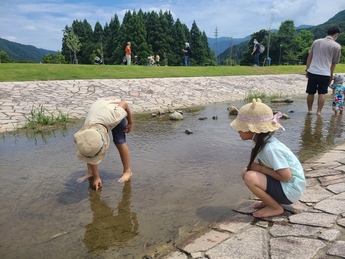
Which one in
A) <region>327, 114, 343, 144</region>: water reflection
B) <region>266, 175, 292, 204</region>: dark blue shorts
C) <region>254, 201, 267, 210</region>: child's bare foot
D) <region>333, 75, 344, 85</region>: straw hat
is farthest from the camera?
<region>333, 75, 344, 85</region>: straw hat

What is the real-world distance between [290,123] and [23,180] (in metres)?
5.45

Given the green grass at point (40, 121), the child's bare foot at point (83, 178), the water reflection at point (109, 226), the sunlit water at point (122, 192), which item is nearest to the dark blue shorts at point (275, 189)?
the sunlit water at point (122, 192)

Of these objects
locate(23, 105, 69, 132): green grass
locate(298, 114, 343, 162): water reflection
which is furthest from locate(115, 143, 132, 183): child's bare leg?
locate(23, 105, 69, 132): green grass

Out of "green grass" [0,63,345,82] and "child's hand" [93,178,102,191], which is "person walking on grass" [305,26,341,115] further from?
"green grass" [0,63,345,82]

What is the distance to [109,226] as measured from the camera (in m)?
2.84

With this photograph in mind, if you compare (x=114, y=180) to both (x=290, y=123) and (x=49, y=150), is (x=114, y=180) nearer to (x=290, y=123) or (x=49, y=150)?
(x=49, y=150)

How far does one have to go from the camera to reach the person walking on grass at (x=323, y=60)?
23.1 ft

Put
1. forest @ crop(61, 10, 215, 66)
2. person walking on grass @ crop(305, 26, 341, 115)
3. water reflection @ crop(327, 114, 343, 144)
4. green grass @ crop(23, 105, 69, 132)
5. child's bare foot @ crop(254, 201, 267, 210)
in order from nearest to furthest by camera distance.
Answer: child's bare foot @ crop(254, 201, 267, 210) < water reflection @ crop(327, 114, 343, 144) < green grass @ crop(23, 105, 69, 132) < person walking on grass @ crop(305, 26, 341, 115) < forest @ crop(61, 10, 215, 66)

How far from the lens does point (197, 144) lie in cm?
541

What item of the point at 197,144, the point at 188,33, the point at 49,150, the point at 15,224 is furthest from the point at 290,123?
the point at 188,33

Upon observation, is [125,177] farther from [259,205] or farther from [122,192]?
[259,205]

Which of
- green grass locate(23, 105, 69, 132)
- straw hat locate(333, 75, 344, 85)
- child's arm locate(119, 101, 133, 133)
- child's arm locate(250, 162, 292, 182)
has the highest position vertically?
straw hat locate(333, 75, 344, 85)

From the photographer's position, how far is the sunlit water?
103 inches

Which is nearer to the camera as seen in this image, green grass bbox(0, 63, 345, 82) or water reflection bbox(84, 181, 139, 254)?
water reflection bbox(84, 181, 139, 254)
